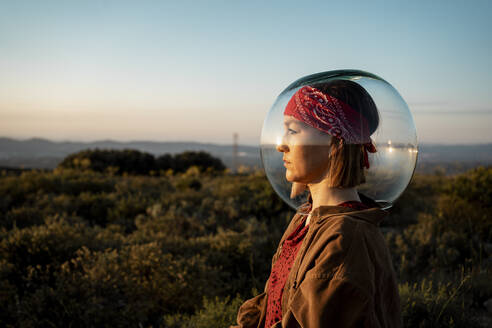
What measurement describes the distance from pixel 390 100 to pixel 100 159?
74.9 ft

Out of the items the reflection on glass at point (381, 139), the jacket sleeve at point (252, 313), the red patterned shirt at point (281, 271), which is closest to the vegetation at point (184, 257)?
the jacket sleeve at point (252, 313)

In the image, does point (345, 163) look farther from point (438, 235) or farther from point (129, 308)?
point (438, 235)

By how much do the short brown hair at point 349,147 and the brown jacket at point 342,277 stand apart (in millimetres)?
130

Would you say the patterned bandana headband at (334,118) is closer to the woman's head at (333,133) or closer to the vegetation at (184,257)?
the woman's head at (333,133)

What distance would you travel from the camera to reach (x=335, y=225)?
1.36m

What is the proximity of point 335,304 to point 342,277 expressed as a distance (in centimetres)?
9

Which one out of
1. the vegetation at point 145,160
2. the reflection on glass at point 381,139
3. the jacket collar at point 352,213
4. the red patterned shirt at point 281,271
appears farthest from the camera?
the vegetation at point 145,160

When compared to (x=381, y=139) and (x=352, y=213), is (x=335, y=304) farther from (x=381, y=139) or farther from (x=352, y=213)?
(x=381, y=139)

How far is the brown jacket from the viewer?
4.04 feet

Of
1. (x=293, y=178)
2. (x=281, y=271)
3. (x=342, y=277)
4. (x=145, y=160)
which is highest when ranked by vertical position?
(x=293, y=178)

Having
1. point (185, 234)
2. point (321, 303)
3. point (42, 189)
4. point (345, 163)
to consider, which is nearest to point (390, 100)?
point (345, 163)

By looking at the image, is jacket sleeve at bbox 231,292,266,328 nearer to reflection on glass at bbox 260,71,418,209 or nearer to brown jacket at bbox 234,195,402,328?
brown jacket at bbox 234,195,402,328

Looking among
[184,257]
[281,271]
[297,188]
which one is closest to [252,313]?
[281,271]

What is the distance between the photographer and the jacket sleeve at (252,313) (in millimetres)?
1968
